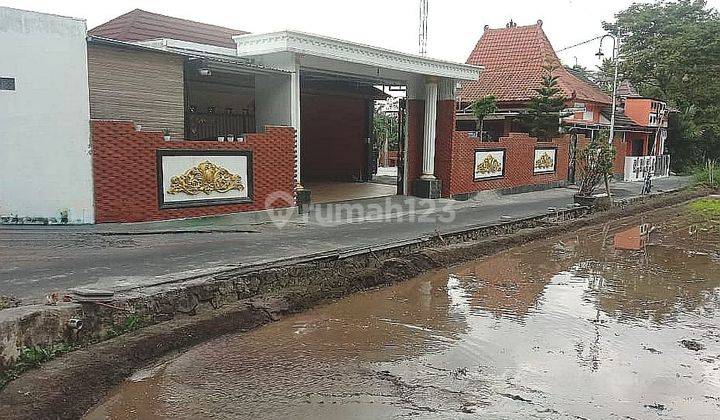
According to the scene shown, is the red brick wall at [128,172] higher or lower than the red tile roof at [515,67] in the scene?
lower

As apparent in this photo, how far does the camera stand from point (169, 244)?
350 inches

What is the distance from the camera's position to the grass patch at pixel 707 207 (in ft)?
57.8

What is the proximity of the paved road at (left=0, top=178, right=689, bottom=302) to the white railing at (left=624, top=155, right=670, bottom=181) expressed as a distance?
14.3 meters

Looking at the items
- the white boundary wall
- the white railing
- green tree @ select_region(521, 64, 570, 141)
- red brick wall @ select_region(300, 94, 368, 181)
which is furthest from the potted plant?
the white boundary wall

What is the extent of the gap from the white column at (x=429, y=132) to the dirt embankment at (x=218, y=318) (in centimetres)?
418

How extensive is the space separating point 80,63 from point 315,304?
5269 mm

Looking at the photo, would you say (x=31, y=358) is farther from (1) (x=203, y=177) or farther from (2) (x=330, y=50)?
(2) (x=330, y=50)

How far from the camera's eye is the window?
891cm

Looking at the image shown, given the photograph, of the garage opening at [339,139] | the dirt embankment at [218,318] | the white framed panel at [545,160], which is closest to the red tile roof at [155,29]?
the garage opening at [339,139]

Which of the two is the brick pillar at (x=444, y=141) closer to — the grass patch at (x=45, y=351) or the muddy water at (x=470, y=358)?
the muddy water at (x=470, y=358)

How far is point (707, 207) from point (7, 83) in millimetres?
18661

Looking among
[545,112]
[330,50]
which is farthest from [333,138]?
[330,50]

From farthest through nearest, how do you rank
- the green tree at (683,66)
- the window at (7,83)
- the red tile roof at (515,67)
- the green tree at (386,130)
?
the green tree at (386,130), the green tree at (683,66), the red tile roof at (515,67), the window at (7,83)

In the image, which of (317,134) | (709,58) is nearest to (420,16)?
(317,134)
